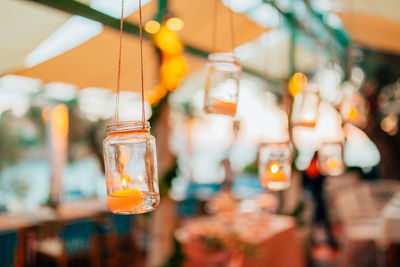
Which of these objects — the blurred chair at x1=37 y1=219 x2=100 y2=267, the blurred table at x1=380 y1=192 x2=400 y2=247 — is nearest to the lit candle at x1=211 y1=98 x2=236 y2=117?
the blurred table at x1=380 y1=192 x2=400 y2=247

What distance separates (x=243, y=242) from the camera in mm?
2650

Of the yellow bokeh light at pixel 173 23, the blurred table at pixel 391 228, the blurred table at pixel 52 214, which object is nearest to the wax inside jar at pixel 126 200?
the yellow bokeh light at pixel 173 23

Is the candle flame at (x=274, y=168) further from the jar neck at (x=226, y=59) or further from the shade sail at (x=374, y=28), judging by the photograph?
the shade sail at (x=374, y=28)

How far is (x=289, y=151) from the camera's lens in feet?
5.00

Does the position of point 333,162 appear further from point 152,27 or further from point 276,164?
point 152,27

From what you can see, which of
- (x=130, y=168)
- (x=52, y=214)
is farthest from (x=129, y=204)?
(x=52, y=214)

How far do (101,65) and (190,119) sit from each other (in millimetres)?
4906

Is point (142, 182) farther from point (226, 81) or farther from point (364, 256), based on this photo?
point (364, 256)

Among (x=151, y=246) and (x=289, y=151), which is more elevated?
(x=289, y=151)

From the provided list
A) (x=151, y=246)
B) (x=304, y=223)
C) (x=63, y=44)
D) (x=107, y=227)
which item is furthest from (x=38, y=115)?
(x=304, y=223)

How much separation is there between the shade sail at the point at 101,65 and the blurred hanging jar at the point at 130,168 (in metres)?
1.79

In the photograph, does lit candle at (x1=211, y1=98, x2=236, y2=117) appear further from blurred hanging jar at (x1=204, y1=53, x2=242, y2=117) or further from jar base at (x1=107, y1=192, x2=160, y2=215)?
jar base at (x1=107, y1=192, x2=160, y2=215)

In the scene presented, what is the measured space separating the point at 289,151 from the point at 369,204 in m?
5.01

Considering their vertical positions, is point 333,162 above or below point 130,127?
below
